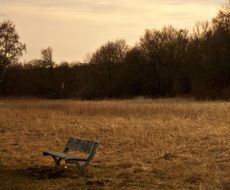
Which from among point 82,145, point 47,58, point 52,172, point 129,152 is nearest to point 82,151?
point 82,145

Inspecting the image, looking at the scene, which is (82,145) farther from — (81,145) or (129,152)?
(129,152)

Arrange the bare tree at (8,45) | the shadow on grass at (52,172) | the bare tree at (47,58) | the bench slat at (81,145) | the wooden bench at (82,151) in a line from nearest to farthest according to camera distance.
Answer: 1. the shadow on grass at (52,172)
2. the wooden bench at (82,151)
3. the bench slat at (81,145)
4. the bare tree at (8,45)
5. the bare tree at (47,58)

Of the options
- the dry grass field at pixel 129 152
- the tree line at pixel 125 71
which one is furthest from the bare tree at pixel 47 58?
the dry grass field at pixel 129 152

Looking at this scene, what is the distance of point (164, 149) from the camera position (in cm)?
1424

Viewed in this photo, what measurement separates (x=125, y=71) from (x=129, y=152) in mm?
55543

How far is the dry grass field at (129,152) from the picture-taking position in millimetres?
9578

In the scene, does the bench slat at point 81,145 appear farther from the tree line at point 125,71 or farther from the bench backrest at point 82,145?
the tree line at point 125,71

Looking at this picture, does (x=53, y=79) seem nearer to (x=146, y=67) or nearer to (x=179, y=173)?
(x=146, y=67)

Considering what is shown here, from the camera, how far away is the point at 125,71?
69375 millimetres

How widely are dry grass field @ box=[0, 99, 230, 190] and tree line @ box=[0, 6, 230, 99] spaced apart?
118 ft

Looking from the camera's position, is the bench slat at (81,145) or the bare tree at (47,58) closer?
the bench slat at (81,145)

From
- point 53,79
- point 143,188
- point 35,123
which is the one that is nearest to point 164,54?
point 53,79

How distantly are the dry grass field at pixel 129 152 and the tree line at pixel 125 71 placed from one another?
3602cm

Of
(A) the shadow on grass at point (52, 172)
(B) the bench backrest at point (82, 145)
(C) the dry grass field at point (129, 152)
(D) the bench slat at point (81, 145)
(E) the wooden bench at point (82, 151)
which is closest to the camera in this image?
(C) the dry grass field at point (129, 152)
